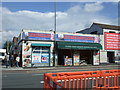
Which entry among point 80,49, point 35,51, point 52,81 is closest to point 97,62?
point 80,49

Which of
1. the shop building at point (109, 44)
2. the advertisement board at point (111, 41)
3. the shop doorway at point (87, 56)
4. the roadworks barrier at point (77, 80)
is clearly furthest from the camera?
the advertisement board at point (111, 41)

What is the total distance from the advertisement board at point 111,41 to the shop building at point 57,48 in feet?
6.87

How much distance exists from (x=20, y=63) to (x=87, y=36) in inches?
467

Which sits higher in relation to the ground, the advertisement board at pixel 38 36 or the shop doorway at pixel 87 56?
the advertisement board at pixel 38 36

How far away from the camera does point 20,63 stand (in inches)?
939

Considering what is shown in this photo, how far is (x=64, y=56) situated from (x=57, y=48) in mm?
2215

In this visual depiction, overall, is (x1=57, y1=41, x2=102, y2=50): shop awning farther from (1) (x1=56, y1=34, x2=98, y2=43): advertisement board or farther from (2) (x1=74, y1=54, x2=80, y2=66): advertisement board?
(2) (x1=74, y1=54, x2=80, y2=66): advertisement board

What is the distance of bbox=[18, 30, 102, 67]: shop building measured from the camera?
73.6ft

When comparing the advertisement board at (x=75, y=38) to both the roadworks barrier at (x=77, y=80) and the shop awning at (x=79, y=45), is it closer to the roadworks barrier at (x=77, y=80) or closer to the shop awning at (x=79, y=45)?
the shop awning at (x=79, y=45)

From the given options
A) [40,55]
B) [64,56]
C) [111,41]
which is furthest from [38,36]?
[111,41]

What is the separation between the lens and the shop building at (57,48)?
22.4 m

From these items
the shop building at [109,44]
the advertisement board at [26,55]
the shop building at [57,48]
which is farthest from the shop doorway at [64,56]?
the shop building at [109,44]

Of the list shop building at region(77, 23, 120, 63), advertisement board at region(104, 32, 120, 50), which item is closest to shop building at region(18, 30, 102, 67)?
shop building at region(77, 23, 120, 63)

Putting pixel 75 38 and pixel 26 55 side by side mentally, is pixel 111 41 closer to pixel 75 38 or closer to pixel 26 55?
pixel 75 38
